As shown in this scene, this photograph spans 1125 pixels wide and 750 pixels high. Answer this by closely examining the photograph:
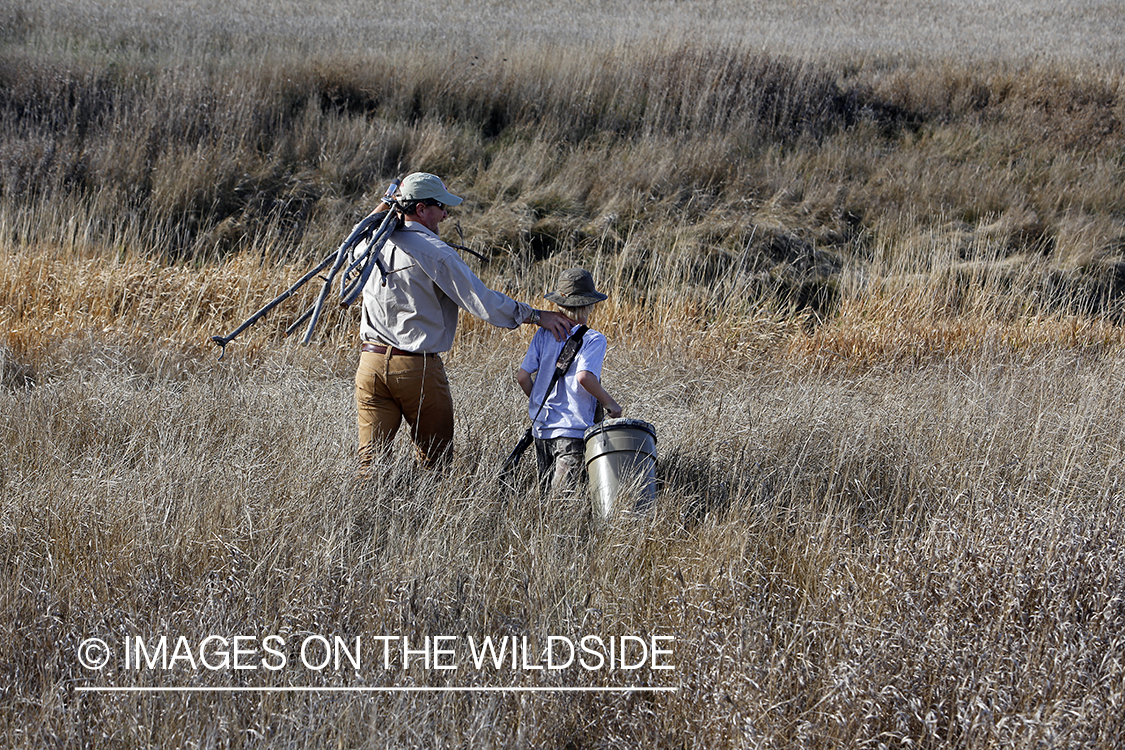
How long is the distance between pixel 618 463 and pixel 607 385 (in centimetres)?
260

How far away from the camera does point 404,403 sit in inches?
164

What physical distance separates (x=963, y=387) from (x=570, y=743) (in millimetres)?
4925

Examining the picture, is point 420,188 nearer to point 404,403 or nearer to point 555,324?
point 555,324

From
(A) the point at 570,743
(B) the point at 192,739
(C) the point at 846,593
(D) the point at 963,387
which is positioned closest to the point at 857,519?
(C) the point at 846,593

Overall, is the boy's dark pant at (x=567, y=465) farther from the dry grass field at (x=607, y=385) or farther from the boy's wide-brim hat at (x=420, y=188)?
the boy's wide-brim hat at (x=420, y=188)

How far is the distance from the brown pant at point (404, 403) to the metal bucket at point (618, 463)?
79cm

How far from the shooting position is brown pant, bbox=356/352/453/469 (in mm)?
4098

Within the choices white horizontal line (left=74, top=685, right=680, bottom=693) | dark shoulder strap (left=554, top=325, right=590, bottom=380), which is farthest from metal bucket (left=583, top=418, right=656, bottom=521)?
white horizontal line (left=74, top=685, right=680, bottom=693)

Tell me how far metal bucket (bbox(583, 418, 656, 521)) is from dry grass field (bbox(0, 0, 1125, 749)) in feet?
0.55

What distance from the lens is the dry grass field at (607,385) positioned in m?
2.80

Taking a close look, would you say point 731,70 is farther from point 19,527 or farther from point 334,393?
point 19,527

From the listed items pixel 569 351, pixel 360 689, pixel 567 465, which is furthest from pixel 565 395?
pixel 360 689

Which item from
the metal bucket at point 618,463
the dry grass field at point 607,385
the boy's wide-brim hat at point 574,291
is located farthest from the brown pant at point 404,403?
the metal bucket at point 618,463

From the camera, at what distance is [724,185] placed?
10711 mm
